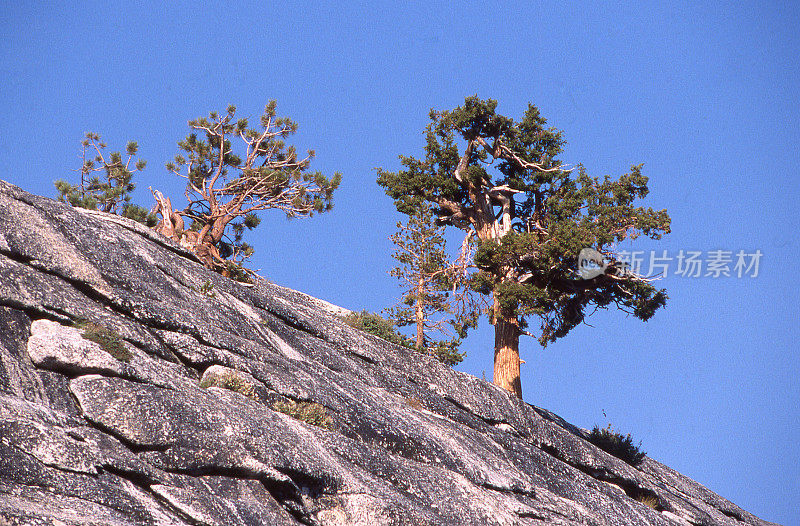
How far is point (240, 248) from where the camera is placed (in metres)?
29.7

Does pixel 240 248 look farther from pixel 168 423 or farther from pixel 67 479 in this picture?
pixel 67 479

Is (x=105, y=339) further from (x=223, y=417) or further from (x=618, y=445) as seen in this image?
(x=618, y=445)

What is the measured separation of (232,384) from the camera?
15.8 m

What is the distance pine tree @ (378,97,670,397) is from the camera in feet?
89.6

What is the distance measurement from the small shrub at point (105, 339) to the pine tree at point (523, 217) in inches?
600

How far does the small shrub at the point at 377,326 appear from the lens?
82.5 feet

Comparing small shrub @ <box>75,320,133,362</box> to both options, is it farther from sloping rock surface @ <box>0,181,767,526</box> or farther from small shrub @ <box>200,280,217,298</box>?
small shrub @ <box>200,280,217,298</box>

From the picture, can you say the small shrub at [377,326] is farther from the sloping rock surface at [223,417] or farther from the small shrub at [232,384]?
the small shrub at [232,384]

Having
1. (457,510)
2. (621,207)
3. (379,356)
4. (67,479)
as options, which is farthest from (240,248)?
(67,479)

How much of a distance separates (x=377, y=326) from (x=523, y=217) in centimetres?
920

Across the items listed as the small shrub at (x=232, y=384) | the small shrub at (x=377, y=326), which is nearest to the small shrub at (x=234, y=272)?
the small shrub at (x=377, y=326)

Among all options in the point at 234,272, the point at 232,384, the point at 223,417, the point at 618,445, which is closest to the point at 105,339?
the point at 232,384

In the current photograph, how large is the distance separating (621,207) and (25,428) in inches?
867

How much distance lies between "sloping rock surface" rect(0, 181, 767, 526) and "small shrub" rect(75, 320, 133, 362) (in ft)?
0.25
